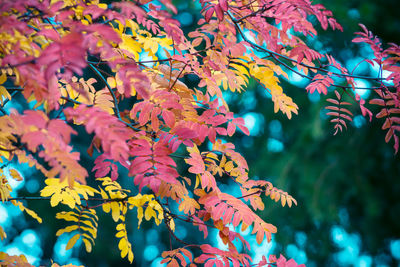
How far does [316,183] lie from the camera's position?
186 inches

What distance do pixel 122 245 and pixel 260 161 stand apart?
373cm

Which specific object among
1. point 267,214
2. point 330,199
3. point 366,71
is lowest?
point 267,214

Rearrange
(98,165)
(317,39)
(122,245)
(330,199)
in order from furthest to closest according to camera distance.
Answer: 1. (317,39)
2. (330,199)
3. (122,245)
4. (98,165)

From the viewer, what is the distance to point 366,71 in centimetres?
531

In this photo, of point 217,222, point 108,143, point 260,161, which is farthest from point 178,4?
point 108,143

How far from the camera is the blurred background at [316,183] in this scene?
188 inches

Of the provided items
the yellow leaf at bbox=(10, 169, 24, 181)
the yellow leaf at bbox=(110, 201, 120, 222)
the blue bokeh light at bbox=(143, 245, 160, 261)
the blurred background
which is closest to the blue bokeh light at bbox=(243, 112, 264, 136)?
the blurred background

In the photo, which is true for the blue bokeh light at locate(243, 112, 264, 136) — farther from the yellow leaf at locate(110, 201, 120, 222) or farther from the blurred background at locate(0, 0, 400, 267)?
the yellow leaf at locate(110, 201, 120, 222)

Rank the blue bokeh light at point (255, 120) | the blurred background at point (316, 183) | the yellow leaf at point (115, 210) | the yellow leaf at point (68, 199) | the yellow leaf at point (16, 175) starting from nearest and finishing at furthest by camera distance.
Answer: the yellow leaf at point (16, 175), the yellow leaf at point (68, 199), the yellow leaf at point (115, 210), the blurred background at point (316, 183), the blue bokeh light at point (255, 120)

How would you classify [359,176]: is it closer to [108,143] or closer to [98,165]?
[98,165]

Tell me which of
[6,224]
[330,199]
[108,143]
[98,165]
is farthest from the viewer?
[6,224]

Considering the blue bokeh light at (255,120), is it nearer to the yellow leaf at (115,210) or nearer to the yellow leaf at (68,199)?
the yellow leaf at (115,210)

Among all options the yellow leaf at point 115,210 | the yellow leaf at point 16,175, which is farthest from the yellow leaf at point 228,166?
the yellow leaf at point 16,175

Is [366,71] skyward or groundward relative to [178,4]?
groundward
